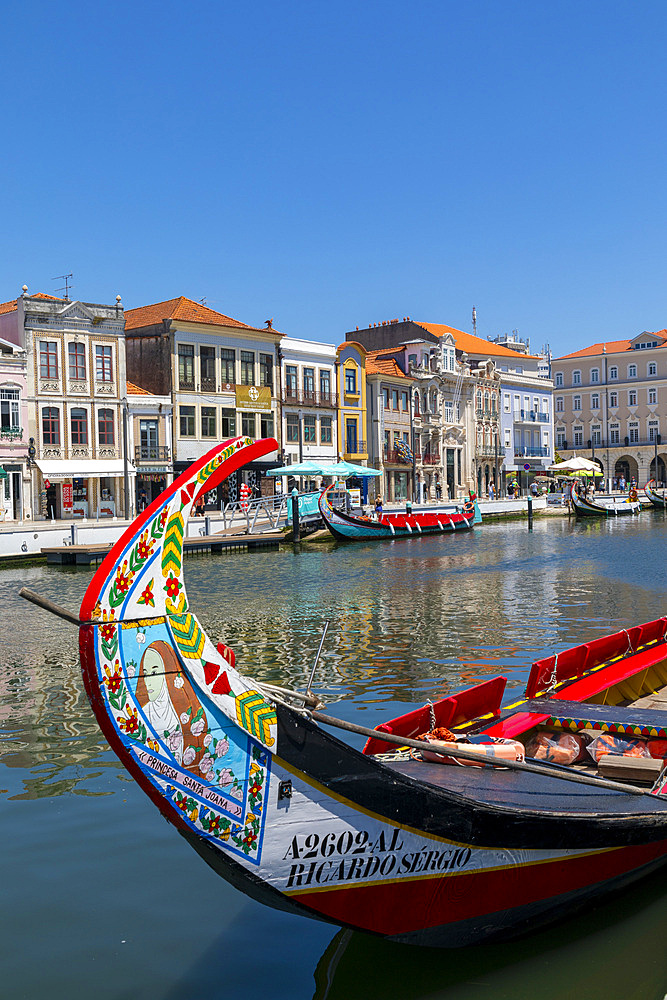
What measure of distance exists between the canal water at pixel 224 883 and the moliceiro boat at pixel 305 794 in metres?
0.42

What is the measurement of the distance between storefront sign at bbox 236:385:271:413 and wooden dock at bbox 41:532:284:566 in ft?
41.5

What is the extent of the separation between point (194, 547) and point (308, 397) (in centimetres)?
2078

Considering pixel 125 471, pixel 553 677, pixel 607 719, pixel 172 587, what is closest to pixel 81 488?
pixel 125 471

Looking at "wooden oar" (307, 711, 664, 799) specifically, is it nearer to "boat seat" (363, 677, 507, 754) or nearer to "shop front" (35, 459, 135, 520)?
"boat seat" (363, 677, 507, 754)

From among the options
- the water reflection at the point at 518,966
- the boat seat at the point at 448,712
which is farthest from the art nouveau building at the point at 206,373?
the water reflection at the point at 518,966

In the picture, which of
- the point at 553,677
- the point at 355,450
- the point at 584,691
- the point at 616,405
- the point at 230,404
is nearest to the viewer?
the point at 584,691

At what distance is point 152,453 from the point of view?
4206cm

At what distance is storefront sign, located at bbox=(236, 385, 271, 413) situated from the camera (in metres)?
46.5

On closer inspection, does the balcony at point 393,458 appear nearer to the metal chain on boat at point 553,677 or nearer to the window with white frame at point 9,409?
the window with white frame at point 9,409

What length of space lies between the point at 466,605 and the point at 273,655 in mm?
6751

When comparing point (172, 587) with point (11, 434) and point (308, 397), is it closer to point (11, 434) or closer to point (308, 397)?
point (11, 434)

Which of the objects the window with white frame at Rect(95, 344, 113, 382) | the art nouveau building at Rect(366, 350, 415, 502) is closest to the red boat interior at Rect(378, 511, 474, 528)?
the art nouveau building at Rect(366, 350, 415, 502)

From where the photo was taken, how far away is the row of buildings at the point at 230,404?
38094 millimetres

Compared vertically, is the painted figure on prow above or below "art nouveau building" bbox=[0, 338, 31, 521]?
below
